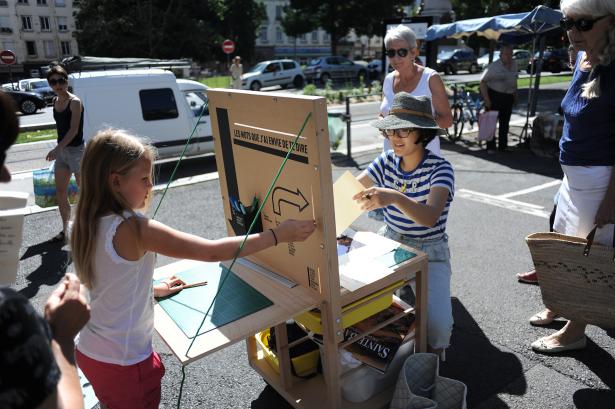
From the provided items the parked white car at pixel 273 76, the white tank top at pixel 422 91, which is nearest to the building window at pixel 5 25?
the parked white car at pixel 273 76

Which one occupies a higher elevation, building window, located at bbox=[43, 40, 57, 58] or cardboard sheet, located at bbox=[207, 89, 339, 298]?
building window, located at bbox=[43, 40, 57, 58]

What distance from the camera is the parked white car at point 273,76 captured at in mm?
23297

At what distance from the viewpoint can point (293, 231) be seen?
1911 mm

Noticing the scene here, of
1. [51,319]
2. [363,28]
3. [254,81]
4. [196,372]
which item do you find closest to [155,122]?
[196,372]

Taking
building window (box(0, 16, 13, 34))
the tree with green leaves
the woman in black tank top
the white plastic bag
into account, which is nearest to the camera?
the woman in black tank top

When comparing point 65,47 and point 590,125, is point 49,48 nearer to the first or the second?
point 65,47

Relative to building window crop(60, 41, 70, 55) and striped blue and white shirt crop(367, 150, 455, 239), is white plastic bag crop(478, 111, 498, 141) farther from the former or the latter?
building window crop(60, 41, 70, 55)

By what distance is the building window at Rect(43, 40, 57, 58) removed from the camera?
4969 centimetres

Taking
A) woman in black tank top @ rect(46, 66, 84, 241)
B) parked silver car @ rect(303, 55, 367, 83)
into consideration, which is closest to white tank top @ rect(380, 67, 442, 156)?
woman in black tank top @ rect(46, 66, 84, 241)

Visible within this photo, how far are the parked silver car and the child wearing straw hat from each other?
25.2m

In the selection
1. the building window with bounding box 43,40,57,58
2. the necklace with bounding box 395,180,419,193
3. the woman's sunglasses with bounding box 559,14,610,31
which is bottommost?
the necklace with bounding box 395,180,419,193

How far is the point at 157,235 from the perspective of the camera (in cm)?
176

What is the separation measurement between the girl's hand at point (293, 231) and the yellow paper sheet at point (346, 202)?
39 centimetres

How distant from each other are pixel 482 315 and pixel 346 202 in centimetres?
190
